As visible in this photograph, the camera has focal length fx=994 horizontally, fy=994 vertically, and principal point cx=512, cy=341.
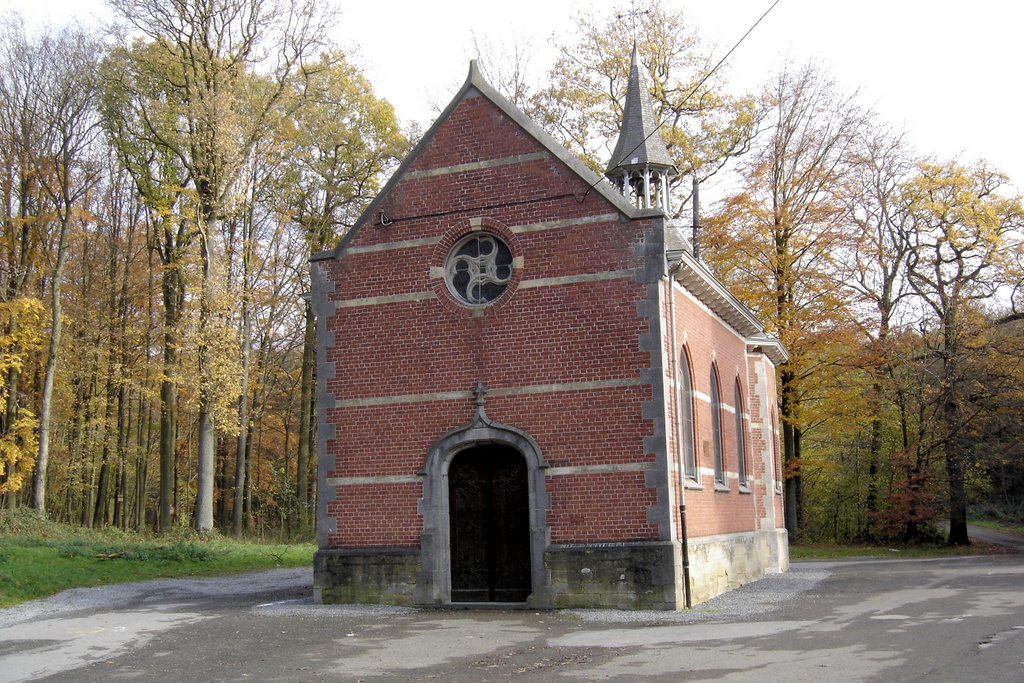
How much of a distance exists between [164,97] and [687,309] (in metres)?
18.6

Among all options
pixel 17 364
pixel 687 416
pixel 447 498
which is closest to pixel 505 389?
pixel 447 498

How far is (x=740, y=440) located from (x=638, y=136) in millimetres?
7634

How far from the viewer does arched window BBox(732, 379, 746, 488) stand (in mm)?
22750

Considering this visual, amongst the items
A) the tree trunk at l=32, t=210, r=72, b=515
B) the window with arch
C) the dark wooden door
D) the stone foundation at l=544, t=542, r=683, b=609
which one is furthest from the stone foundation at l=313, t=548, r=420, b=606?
the tree trunk at l=32, t=210, r=72, b=515

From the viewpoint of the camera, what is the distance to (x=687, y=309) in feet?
60.3

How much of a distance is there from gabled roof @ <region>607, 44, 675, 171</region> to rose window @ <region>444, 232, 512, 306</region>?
4586mm

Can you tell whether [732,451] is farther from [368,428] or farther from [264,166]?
[264,166]

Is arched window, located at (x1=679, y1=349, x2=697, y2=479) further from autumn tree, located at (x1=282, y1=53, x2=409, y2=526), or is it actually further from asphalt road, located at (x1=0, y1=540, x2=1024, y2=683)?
autumn tree, located at (x1=282, y1=53, x2=409, y2=526)

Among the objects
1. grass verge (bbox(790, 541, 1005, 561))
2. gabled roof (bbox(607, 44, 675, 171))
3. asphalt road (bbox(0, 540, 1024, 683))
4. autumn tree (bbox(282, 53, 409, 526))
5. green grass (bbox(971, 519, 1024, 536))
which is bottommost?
grass verge (bbox(790, 541, 1005, 561))

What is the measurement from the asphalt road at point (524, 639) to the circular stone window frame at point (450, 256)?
4.97 metres

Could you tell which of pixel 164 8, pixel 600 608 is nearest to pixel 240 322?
pixel 164 8

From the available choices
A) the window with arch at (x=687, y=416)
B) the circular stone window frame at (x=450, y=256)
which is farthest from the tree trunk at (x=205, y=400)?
the window with arch at (x=687, y=416)

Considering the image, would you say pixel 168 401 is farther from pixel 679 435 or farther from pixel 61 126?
pixel 679 435

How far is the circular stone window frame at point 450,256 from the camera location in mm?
16500
